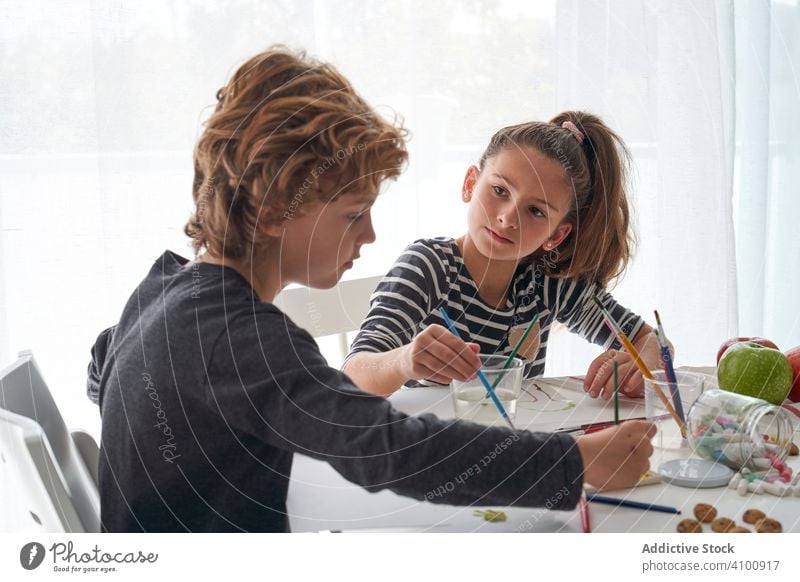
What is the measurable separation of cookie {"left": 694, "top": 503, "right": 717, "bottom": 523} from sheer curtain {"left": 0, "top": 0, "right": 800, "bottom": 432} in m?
0.43

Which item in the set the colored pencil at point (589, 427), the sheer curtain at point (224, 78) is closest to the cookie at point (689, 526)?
the colored pencil at point (589, 427)

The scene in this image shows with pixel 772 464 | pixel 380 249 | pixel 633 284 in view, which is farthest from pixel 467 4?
pixel 772 464

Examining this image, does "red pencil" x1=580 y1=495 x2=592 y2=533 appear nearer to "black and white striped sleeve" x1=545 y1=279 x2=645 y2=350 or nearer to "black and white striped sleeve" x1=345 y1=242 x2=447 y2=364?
"black and white striped sleeve" x1=345 y1=242 x2=447 y2=364

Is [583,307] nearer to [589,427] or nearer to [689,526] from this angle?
[589,427]

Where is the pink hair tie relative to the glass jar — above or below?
above

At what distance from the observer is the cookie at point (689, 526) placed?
1.42 ft

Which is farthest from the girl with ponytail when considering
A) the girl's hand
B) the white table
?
the white table

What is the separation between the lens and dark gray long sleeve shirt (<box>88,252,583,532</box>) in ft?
1.33

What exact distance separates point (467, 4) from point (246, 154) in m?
0.48

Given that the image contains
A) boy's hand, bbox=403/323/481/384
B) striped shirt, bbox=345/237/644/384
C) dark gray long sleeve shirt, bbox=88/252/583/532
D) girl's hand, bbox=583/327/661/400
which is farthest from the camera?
striped shirt, bbox=345/237/644/384

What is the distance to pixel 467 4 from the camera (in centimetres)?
85

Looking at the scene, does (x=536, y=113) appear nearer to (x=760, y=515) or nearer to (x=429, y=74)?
(x=429, y=74)

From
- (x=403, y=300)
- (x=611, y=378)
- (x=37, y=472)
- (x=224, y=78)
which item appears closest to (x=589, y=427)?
(x=611, y=378)

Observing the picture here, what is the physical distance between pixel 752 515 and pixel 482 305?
1.28 feet
